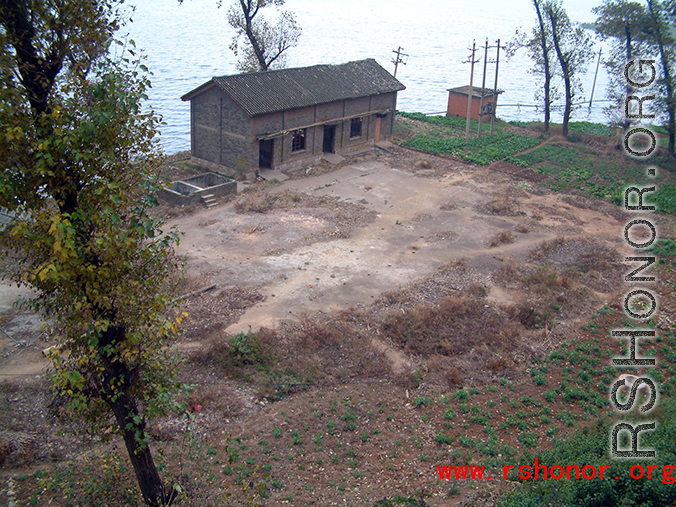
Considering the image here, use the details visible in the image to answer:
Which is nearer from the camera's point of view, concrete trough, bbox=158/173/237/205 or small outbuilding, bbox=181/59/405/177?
concrete trough, bbox=158/173/237/205

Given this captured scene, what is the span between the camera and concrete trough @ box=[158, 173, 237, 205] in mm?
25938

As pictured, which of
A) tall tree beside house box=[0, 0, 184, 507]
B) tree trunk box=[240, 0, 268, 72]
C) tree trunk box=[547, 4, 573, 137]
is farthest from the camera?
tree trunk box=[547, 4, 573, 137]

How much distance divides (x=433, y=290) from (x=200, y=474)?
11.2 meters

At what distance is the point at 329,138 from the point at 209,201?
468 inches

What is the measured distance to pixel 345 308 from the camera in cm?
1766

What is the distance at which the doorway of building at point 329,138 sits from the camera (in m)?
35.0

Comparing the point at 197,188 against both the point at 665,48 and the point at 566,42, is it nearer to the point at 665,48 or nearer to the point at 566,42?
the point at 665,48

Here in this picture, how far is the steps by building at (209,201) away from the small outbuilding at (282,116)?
3916mm

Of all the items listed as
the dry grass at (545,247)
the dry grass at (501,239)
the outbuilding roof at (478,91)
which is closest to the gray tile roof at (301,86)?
the outbuilding roof at (478,91)

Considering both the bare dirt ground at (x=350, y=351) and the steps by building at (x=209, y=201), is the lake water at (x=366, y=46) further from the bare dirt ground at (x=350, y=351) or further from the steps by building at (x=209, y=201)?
the steps by building at (x=209, y=201)

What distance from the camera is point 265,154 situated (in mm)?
31969

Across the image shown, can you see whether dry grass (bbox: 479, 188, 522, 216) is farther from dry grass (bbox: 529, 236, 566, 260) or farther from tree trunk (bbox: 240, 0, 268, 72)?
tree trunk (bbox: 240, 0, 268, 72)

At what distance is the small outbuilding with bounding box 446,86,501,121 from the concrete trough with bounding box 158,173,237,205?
22.2 meters

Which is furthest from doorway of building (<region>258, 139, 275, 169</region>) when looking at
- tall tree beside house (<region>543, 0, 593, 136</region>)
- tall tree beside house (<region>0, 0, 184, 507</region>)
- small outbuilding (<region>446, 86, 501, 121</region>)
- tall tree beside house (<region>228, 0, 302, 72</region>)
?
tall tree beside house (<region>0, 0, 184, 507</region>)
